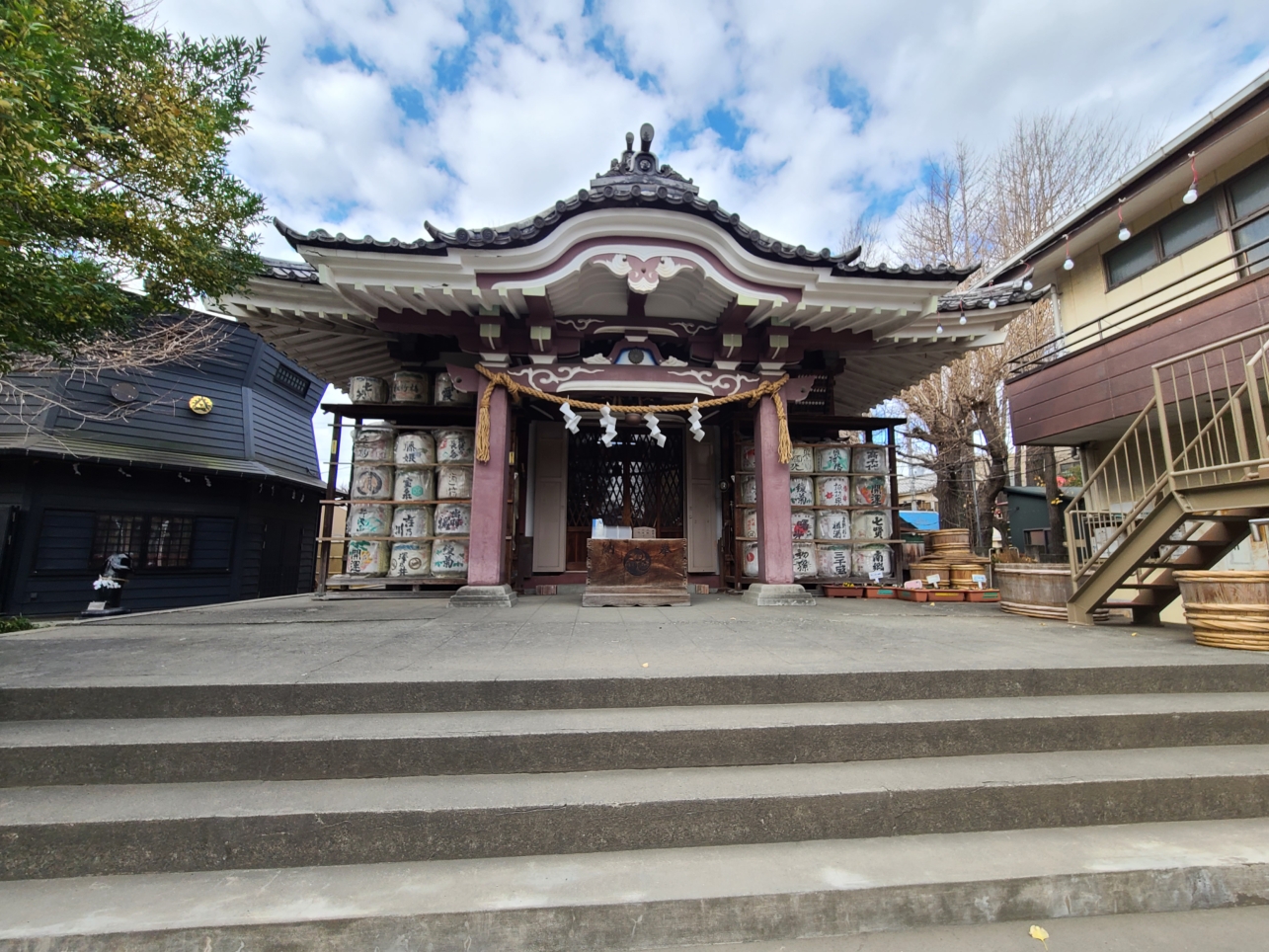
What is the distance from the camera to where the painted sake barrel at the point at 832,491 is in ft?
23.4

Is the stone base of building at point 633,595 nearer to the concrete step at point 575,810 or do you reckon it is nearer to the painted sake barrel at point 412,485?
the painted sake barrel at point 412,485

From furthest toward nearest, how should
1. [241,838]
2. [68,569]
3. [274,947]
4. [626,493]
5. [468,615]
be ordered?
[68,569], [626,493], [468,615], [241,838], [274,947]

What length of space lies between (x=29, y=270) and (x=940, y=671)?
215 inches

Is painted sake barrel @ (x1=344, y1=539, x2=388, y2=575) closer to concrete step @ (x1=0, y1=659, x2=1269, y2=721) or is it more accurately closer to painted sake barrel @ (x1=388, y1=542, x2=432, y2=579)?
painted sake barrel @ (x1=388, y1=542, x2=432, y2=579)

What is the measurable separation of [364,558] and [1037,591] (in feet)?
22.6

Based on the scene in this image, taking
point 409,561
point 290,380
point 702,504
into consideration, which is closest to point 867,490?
point 702,504

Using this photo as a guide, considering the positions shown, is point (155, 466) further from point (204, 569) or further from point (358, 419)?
point (358, 419)

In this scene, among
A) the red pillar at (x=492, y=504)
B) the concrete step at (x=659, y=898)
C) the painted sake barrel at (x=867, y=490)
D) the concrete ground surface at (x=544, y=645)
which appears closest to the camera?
the concrete step at (x=659, y=898)

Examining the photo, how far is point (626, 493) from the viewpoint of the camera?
8016 millimetres

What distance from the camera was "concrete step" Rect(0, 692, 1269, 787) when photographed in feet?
7.50

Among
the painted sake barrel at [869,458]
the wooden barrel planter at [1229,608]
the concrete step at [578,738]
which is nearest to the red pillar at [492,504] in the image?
the concrete step at [578,738]

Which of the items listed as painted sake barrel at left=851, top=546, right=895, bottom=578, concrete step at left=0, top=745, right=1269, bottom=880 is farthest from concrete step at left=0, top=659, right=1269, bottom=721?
painted sake barrel at left=851, top=546, right=895, bottom=578

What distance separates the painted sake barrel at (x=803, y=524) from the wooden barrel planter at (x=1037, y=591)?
2072mm

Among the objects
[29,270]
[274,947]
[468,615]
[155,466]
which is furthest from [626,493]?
[155,466]
